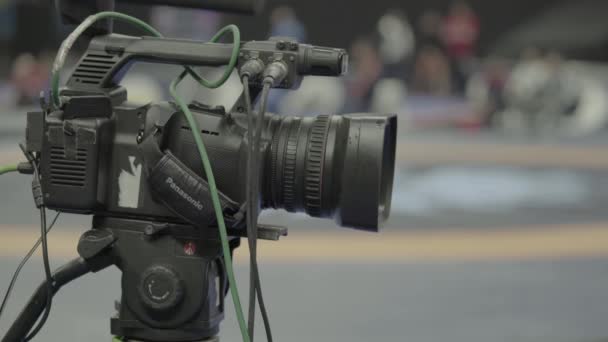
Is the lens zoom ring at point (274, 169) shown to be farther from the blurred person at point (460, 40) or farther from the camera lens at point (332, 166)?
the blurred person at point (460, 40)

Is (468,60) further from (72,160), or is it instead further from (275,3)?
(72,160)

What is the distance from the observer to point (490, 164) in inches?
256

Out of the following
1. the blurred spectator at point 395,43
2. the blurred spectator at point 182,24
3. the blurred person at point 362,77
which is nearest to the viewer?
the blurred spectator at point 182,24

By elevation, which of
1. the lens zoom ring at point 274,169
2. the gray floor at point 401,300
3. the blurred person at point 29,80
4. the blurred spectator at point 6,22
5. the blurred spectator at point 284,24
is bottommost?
the gray floor at point 401,300

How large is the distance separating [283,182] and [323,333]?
134cm

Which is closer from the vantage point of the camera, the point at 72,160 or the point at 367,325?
the point at 72,160

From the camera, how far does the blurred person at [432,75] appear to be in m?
10.8

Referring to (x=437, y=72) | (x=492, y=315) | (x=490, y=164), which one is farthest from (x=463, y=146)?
(x=492, y=315)

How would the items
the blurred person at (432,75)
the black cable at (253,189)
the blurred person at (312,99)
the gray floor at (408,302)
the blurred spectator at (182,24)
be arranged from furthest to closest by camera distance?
1. the blurred person at (432,75)
2. the blurred spectator at (182,24)
3. the blurred person at (312,99)
4. the gray floor at (408,302)
5. the black cable at (253,189)

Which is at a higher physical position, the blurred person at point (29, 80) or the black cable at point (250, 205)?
the black cable at point (250, 205)

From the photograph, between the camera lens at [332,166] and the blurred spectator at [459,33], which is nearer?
the camera lens at [332,166]

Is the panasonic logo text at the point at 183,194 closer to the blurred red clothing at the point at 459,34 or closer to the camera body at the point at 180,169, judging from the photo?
the camera body at the point at 180,169

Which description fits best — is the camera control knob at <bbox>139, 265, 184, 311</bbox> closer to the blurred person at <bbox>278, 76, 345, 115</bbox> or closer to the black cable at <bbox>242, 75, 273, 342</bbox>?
the black cable at <bbox>242, 75, 273, 342</bbox>

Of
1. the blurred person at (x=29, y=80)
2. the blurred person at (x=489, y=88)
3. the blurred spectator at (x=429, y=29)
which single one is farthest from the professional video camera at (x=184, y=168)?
the blurred spectator at (x=429, y=29)
